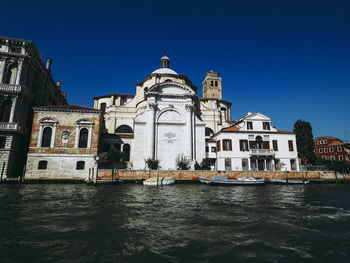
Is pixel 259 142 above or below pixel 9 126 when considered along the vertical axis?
below

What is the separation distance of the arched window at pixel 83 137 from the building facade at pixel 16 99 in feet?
21.4

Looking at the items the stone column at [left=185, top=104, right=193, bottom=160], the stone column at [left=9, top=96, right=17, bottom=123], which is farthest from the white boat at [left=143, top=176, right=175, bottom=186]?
the stone column at [left=9, top=96, right=17, bottom=123]

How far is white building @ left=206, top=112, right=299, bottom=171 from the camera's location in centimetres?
2708

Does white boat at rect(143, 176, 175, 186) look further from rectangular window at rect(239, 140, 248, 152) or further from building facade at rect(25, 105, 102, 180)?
rectangular window at rect(239, 140, 248, 152)

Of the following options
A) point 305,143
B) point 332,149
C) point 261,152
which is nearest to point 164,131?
point 261,152

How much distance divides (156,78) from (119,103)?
1012 centimetres

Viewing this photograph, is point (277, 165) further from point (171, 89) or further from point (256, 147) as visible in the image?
point (171, 89)

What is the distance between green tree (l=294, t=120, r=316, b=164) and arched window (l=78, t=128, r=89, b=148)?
3278cm

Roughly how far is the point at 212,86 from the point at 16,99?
38124 millimetres

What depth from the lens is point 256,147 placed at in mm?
27797

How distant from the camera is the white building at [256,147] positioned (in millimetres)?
27078

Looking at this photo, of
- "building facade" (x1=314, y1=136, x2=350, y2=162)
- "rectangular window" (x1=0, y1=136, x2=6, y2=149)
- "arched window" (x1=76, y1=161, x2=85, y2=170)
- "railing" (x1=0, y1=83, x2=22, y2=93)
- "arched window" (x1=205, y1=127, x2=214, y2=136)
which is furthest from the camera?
"building facade" (x1=314, y1=136, x2=350, y2=162)

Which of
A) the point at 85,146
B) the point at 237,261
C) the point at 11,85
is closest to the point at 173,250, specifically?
the point at 237,261

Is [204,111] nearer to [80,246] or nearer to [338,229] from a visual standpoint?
[338,229]
